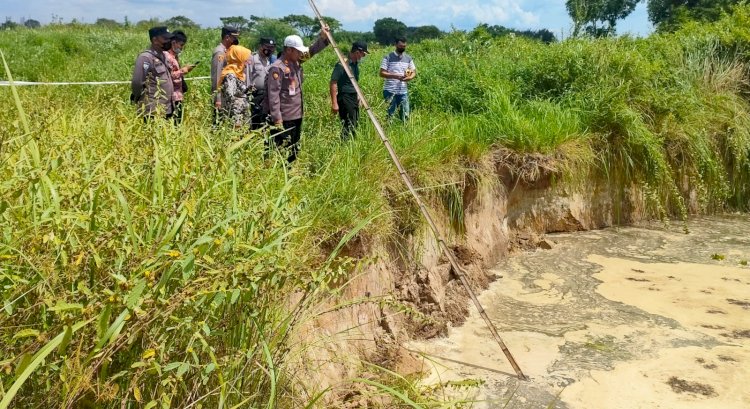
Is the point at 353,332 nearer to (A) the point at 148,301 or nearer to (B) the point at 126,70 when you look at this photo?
(A) the point at 148,301

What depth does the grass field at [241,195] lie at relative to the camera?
1874 mm

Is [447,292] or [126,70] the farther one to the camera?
[126,70]

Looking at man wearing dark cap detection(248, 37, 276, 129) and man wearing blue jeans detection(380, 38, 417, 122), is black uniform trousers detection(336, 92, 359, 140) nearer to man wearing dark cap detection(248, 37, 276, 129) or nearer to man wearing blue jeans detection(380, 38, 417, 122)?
man wearing dark cap detection(248, 37, 276, 129)

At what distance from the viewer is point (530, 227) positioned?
6.46 metres

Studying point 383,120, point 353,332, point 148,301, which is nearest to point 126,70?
point 383,120

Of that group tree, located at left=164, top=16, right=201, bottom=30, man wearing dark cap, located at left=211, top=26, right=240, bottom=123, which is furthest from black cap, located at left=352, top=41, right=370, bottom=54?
tree, located at left=164, top=16, right=201, bottom=30

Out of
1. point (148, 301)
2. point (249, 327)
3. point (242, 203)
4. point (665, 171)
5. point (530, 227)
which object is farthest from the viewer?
point (665, 171)

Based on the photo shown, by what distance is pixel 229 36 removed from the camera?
237 inches

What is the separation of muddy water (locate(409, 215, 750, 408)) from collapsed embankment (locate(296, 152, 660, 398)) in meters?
0.19

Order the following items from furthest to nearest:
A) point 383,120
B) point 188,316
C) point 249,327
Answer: point 383,120 → point 249,327 → point 188,316

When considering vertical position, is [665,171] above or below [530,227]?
above

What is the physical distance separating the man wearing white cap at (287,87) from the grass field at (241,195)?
1.28ft

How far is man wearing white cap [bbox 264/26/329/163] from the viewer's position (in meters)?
4.80

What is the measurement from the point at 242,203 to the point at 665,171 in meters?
5.51
